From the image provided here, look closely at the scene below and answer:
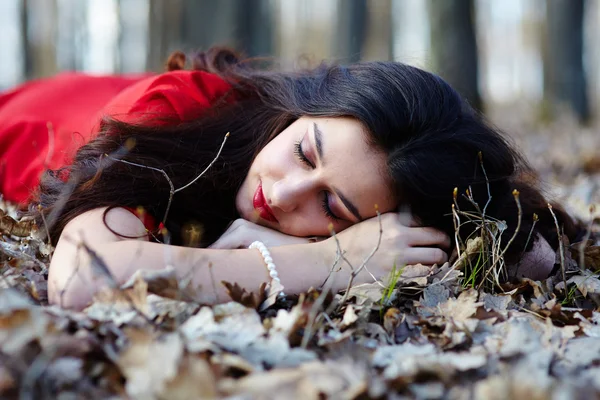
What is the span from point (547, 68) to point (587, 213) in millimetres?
6618

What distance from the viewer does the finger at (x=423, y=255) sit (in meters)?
2.17

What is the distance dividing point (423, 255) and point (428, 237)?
0.09 meters

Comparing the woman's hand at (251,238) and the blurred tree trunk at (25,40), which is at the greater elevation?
the woman's hand at (251,238)

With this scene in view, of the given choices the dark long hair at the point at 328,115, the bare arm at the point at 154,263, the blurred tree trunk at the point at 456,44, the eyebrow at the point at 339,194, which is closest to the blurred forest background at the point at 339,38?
the blurred tree trunk at the point at 456,44

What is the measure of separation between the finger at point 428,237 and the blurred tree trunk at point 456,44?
443cm

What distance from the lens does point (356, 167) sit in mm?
2209

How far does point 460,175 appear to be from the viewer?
91.4 inches

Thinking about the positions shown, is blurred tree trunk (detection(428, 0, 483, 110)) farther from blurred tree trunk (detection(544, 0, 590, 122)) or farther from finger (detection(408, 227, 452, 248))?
finger (detection(408, 227, 452, 248))

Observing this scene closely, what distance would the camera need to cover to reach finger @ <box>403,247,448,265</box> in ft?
7.13

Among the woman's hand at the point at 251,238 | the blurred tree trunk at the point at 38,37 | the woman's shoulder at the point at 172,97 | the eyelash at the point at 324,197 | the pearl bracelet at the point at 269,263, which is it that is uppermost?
the woman's shoulder at the point at 172,97

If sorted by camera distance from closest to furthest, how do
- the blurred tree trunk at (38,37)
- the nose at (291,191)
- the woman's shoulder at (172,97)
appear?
1. the nose at (291,191)
2. the woman's shoulder at (172,97)
3. the blurred tree trunk at (38,37)

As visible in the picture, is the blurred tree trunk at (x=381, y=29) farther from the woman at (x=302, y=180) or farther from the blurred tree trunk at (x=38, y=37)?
the woman at (x=302, y=180)

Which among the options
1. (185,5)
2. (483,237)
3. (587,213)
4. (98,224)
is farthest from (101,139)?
(185,5)

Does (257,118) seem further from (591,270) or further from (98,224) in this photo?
(591,270)
